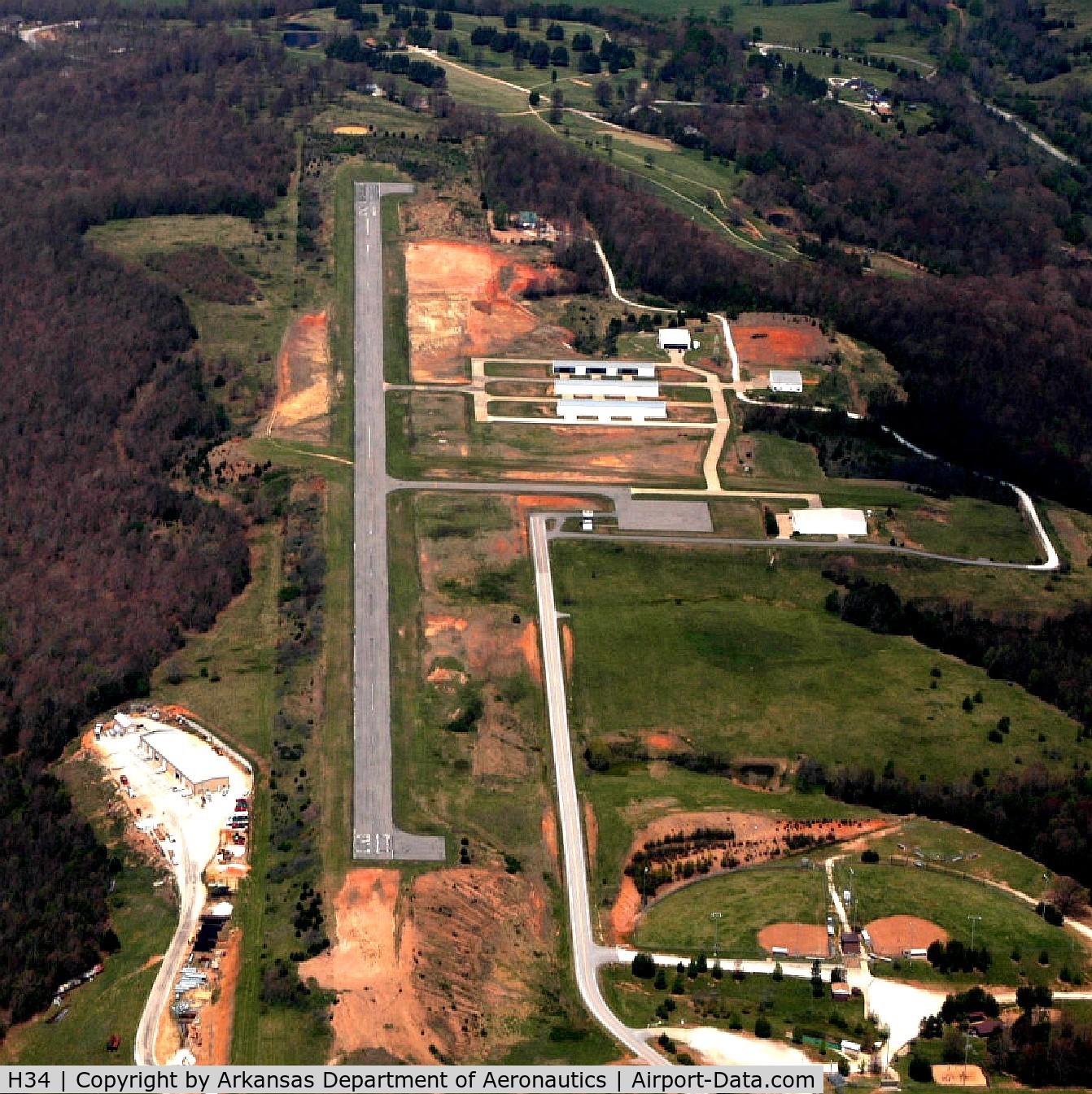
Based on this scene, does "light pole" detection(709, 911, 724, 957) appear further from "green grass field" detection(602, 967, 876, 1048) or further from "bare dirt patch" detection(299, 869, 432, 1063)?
"bare dirt patch" detection(299, 869, 432, 1063)

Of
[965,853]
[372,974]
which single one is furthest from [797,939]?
[372,974]

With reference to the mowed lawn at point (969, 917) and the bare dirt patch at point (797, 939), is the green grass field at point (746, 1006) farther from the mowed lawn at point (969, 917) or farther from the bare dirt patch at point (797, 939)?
the mowed lawn at point (969, 917)

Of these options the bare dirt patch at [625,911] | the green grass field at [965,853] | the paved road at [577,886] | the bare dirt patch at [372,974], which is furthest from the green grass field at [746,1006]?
the green grass field at [965,853]

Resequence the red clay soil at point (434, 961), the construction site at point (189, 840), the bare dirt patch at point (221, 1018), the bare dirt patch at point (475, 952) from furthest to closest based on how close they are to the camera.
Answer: the bare dirt patch at point (475, 952) → the red clay soil at point (434, 961) → the construction site at point (189, 840) → the bare dirt patch at point (221, 1018)

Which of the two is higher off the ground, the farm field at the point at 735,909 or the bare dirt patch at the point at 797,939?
the bare dirt patch at the point at 797,939

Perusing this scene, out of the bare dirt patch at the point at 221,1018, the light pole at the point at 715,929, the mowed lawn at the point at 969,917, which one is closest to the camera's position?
the bare dirt patch at the point at 221,1018

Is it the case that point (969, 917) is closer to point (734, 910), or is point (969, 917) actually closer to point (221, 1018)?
point (734, 910)
